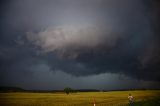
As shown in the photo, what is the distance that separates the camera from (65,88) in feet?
364
